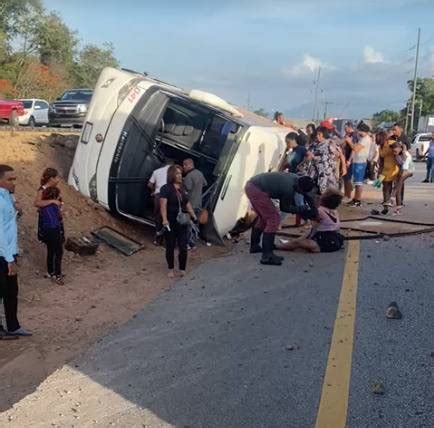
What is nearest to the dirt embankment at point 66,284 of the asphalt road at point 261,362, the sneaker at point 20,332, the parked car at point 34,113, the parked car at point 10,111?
the sneaker at point 20,332

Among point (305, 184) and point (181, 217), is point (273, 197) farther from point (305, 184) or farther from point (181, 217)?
point (181, 217)

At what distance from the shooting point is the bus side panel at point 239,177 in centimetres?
1002

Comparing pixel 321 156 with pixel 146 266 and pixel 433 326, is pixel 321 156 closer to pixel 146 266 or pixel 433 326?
pixel 146 266

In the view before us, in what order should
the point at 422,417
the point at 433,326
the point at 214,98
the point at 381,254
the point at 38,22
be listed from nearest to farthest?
the point at 422,417 → the point at 433,326 → the point at 381,254 → the point at 214,98 → the point at 38,22

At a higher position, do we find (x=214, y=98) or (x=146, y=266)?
(x=214, y=98)

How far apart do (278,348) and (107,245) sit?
17.1ft

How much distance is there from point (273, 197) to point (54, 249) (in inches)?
117

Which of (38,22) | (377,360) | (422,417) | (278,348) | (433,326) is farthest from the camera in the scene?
(38,22)

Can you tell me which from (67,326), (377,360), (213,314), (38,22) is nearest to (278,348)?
(377,360)

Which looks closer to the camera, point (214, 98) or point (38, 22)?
point (214, 98)

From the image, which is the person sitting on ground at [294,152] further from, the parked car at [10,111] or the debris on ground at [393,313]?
the parked car at [10,111]

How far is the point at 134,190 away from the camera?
1014 centimetres

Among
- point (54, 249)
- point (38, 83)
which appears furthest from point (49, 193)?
point (38, 83)

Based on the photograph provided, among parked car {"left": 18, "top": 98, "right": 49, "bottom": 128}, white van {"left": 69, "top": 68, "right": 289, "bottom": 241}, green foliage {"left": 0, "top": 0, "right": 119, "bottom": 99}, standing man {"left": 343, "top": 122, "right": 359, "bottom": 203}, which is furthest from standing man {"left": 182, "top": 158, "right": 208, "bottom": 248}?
green foliage {"left": 0, "top": 0, "right": 119, "bottom": 99}
